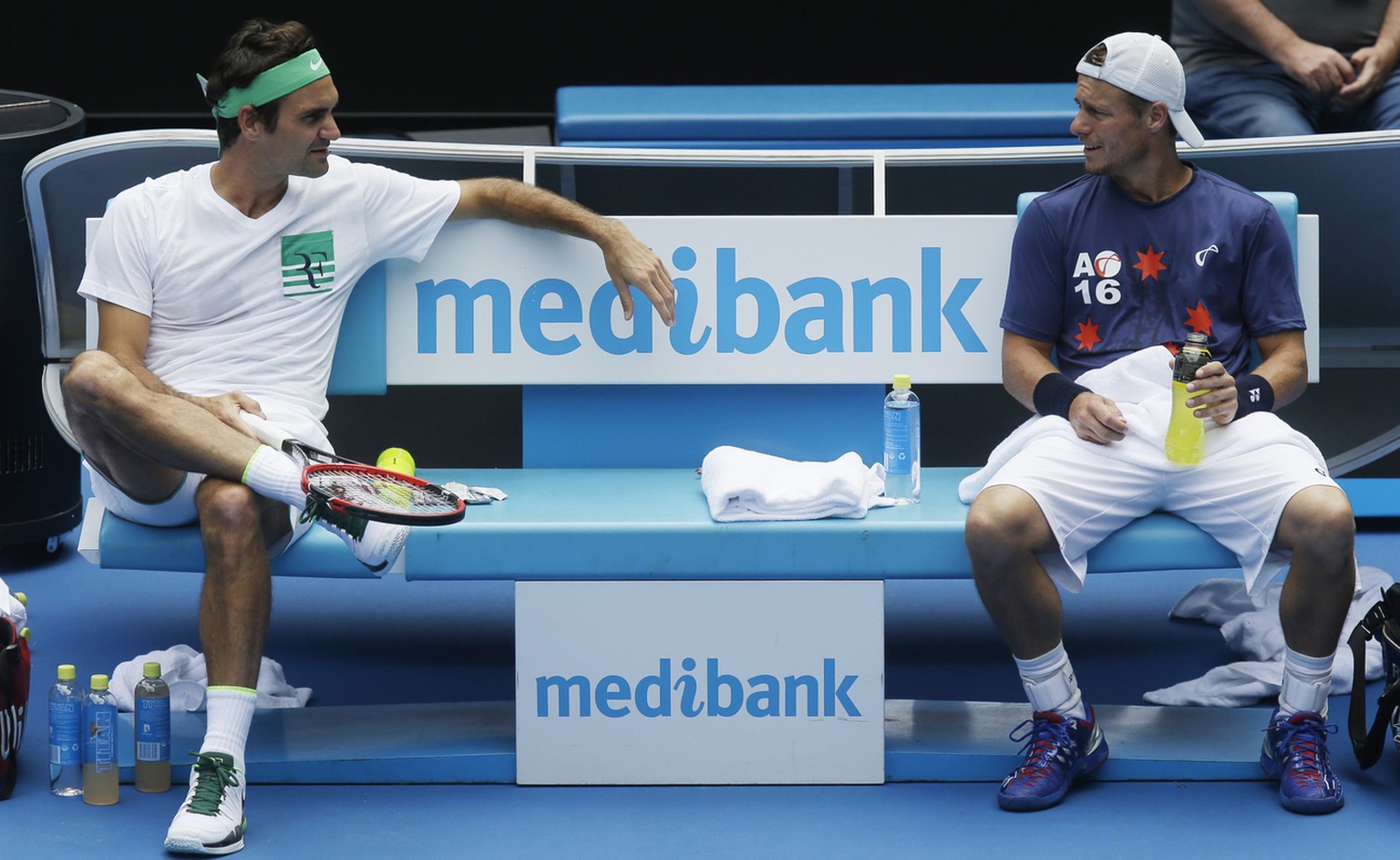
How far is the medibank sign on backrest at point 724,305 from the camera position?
421 centimetres

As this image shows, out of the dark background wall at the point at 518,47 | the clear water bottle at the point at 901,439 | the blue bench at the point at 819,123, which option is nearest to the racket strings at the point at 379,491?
the clear water bottle at the point at 901,439

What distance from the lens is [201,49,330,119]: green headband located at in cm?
385

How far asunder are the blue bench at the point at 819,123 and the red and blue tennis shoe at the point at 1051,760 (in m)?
2.49

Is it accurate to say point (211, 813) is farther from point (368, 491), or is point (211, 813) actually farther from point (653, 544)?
point (653, 544)

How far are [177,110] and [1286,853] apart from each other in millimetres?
6258

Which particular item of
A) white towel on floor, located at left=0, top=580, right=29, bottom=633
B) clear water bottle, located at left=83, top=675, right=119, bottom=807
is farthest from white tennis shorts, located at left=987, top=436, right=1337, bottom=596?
white towel on floor, located at left=0, top=580, right=29, bottom=633

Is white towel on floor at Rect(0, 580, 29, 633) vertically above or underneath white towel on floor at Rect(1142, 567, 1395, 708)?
above

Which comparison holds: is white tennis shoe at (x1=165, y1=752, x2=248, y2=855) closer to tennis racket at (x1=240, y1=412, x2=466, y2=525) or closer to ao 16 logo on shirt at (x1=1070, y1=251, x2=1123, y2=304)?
tennis racket at (x1=240, y1=412, x2=466, y2=525)

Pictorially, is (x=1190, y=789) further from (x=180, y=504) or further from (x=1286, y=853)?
(x=180, y=504)

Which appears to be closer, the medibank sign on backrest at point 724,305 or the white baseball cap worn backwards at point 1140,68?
the white baseball cap worn backwards at point 1140,68

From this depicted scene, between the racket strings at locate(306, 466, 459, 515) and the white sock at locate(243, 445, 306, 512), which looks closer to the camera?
the racket strings at locate(306, 466, 459, 515)

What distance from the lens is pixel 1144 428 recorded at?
3699 mm

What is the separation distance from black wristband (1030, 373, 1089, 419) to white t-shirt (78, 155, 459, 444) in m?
1.43

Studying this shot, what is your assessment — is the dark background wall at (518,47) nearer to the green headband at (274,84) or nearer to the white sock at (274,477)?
the green headband at (274,84)
